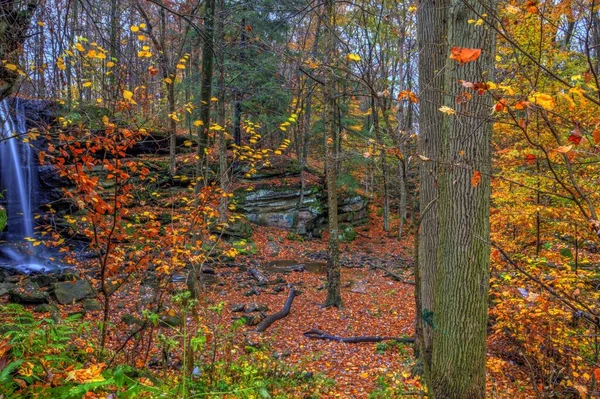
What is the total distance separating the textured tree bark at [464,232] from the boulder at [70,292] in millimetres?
7231

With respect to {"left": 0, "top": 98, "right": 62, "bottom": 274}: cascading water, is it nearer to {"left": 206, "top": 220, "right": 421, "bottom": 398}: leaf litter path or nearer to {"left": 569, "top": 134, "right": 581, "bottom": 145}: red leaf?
{"left": 206, "top": 220, "right": 421, "bottom": 398}: leaf litter path

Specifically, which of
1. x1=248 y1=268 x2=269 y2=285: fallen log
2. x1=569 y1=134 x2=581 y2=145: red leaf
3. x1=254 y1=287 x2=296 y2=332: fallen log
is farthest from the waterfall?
x1=569 y1=134 x2=581 y2=145: red leaf

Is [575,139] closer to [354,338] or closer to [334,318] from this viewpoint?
[354,338]

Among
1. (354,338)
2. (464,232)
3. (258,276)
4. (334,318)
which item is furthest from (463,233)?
(258,276)

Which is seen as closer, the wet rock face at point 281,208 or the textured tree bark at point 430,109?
the textured tree bark at point 430,109

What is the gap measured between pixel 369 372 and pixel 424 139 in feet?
12.0

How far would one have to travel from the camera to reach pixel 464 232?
3.48 meters

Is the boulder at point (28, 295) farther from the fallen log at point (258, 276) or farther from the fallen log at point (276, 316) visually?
the fallen log at point (258, 276)

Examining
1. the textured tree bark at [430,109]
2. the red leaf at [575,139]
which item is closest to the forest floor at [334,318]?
the textured tree bark at [430,109]

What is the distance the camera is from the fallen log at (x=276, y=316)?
7496mm

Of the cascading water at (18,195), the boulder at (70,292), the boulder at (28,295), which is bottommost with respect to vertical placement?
the boulder at (70,292)

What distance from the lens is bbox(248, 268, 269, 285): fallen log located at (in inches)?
423

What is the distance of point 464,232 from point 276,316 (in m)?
5.61

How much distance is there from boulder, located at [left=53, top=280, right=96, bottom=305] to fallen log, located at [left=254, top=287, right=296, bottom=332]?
3674 mm
